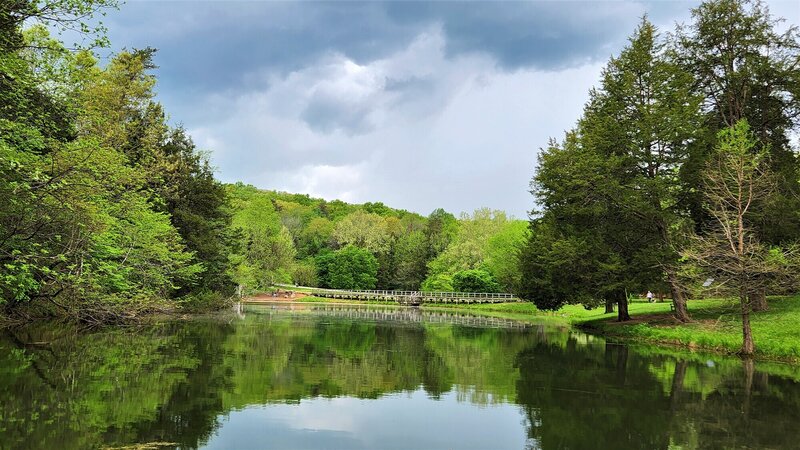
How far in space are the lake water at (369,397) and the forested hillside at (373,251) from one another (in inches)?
1531

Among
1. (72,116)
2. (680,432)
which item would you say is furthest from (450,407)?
(72,116)

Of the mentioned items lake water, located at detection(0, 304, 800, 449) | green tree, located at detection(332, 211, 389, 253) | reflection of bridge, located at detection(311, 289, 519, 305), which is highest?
green tree, located at detection(332, 211, 389, 253)

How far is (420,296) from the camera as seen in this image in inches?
3438

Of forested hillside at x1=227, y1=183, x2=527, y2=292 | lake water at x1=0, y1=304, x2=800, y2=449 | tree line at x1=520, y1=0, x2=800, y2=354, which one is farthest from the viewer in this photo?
forested hillside at x1=227, y1=183, x2=527, y2=292

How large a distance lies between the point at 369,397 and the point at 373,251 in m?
93.9

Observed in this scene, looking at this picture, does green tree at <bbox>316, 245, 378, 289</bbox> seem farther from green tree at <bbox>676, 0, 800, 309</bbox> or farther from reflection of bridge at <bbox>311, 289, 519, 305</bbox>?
green tree at <bbox>676, 0, 800, 309</bbox>

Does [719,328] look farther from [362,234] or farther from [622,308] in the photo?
[362,234]

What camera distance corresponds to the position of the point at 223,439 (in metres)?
9.86

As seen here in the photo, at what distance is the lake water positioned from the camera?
33.8ft

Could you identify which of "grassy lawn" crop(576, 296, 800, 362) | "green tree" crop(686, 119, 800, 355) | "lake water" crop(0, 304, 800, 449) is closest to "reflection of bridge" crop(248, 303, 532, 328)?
"grassy lawn" crop(576, 296, 800, 362)

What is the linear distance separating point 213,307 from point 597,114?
35213mm

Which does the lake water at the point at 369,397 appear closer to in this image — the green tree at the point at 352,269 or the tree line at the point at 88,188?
the tree line at the point at 88,188

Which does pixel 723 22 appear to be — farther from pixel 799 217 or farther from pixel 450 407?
pixel 450 407

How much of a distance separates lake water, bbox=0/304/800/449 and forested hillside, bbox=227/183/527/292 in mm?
38876
